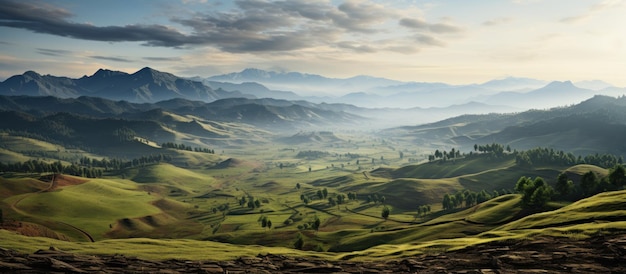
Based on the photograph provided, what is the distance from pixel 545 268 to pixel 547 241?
14451mm

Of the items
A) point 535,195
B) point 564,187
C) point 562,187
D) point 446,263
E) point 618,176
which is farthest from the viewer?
point 562,187

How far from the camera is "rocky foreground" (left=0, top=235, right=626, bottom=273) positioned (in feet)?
155

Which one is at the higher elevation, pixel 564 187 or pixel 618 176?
pixel 618 176

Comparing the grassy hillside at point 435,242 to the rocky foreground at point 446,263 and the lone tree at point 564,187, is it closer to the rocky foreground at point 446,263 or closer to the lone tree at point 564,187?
the rocky foreground at point 446,263

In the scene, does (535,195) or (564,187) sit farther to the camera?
(564,187)

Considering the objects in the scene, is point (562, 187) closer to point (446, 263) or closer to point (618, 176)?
point (618, 176)

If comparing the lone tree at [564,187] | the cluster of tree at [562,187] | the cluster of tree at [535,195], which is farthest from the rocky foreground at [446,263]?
the lone tree at [564,187]

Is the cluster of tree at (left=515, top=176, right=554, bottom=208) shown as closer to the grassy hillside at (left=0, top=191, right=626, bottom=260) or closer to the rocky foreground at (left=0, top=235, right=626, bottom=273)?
the grassy hillside at (left=0, top=191, right=626, bottom=260)

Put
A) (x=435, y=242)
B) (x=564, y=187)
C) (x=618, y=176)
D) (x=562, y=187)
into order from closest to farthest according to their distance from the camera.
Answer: (x=435, y=242) → (x=618, y=176) → (x=564, y=187) → (x=562, y=187)

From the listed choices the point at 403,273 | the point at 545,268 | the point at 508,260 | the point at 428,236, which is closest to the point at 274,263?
the point at 403,273

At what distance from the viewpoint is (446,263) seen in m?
55.8

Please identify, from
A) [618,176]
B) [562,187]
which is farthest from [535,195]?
[618,176]

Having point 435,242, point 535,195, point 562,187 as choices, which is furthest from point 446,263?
point 562,187

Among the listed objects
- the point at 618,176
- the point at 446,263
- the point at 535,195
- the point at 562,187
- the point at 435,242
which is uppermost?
the point at 618,176
